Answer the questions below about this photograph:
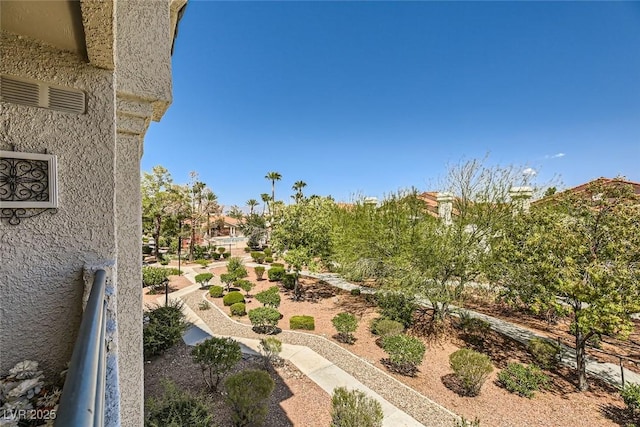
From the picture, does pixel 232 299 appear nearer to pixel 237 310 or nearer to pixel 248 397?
pixel 237 310

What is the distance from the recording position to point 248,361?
27.3 ft

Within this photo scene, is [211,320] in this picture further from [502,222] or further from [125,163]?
[502,222]

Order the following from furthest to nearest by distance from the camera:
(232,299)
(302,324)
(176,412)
A: (232,299) < (302,324) < (176,412)

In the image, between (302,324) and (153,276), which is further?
(153,276)

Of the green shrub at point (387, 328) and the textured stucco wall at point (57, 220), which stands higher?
the textured stucco wall at point (57, 220)

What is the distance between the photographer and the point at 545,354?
28.7ft

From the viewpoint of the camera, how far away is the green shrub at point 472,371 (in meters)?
7.17

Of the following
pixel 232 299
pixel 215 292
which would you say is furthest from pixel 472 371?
pixel 215 292

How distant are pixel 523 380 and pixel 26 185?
10.7 m

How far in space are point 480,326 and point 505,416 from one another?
186 inches

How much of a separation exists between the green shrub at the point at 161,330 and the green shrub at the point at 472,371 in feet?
27.6

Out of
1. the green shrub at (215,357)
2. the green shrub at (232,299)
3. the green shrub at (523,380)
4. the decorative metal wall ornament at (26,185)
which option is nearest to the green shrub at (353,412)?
the green shrub at (215,357)

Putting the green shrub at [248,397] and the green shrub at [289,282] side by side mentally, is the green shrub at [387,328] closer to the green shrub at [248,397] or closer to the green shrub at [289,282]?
the green shrub at [248,397]

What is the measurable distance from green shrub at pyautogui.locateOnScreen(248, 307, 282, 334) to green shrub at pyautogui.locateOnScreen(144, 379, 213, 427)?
553cm
